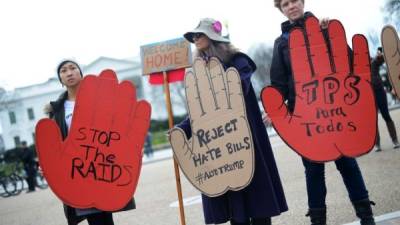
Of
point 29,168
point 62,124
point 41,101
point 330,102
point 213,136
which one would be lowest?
point 29,168

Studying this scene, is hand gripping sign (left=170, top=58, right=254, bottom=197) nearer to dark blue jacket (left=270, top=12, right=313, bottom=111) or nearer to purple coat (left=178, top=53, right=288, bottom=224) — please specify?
purple coat (left=178, top=53, right=288, bottom=224)

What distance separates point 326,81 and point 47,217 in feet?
18.7

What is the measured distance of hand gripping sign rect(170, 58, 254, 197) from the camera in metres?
3.08

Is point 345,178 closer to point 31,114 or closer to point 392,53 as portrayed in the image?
point 392,53

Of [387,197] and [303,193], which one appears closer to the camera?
[387,197]

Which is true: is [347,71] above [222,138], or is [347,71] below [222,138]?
above

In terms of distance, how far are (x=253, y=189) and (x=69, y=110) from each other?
138 cm

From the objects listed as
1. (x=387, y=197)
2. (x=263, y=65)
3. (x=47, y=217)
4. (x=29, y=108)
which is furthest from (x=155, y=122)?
(x=387, y=197)

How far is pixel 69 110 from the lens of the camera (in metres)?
3.27

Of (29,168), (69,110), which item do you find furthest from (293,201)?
(29,168)

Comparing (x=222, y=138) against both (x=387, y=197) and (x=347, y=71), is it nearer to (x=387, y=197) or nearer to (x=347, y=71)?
(x=347, y=71)

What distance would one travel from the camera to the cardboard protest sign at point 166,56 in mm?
3775

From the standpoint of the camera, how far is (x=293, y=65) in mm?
3238

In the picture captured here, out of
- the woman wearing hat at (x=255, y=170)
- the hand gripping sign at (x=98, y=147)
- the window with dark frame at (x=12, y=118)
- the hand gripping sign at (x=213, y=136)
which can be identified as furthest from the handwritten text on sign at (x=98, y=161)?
the window with dark frame at (x=12, y=118)
